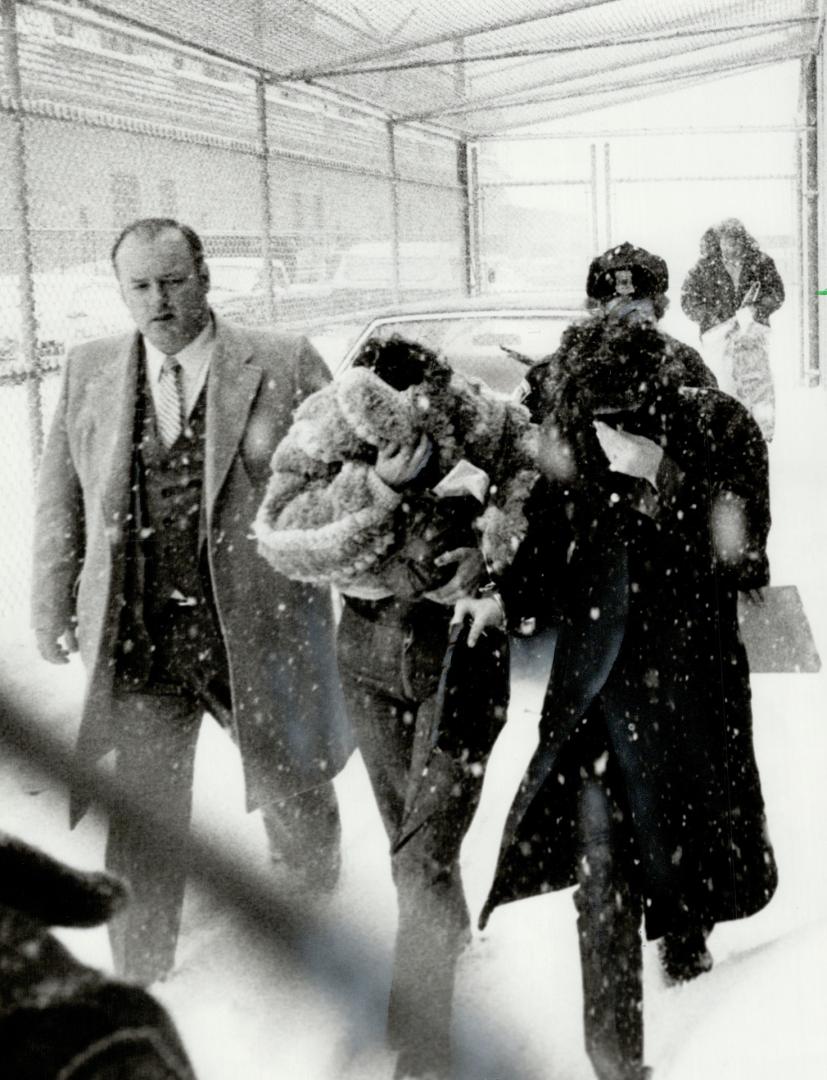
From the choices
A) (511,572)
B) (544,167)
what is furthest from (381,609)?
(544,167)

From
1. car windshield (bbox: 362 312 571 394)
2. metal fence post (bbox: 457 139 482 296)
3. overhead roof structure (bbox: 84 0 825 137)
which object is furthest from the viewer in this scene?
metal fence post (bbox: 457 139 482 296)

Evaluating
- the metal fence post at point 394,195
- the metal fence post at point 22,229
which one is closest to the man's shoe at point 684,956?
the metal fence post at point 22,229

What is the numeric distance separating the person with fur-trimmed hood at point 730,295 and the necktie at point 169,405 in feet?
7.29

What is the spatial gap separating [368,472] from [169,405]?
0.32 m

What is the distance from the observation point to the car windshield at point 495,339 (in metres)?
3.68

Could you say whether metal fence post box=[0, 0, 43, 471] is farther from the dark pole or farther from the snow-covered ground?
the dark pole

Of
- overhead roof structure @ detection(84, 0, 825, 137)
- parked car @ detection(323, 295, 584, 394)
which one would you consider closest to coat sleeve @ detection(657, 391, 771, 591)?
parked car @ detection(323, 295, 584, 394)

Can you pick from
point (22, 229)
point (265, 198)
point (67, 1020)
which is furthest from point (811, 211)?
point (67, 1020)

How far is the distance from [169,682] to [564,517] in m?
0.70

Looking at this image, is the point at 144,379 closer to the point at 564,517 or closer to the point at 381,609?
the point at 381,609

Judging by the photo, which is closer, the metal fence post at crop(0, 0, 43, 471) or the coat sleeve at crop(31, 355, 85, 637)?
the coat sleeve at crop(31, 355, 85, 637)

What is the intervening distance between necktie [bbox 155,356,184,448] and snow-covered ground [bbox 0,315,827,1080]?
1.57 ft

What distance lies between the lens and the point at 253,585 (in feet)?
6.31

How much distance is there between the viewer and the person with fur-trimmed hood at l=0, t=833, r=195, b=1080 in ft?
1.01
